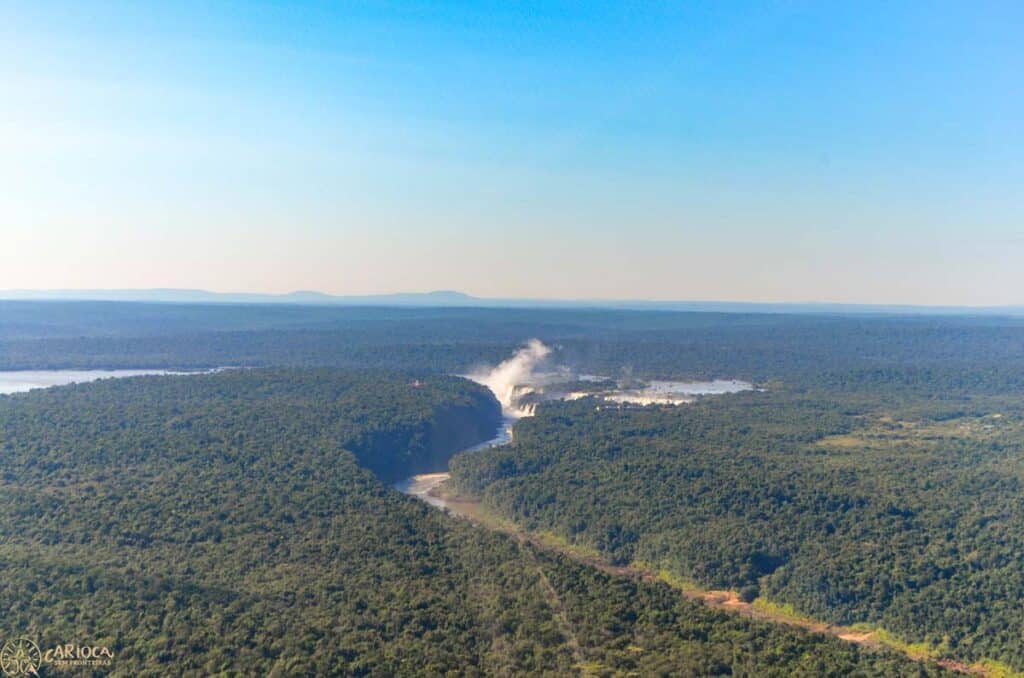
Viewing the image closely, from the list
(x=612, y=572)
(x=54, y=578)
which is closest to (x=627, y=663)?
(x=612, y=572)

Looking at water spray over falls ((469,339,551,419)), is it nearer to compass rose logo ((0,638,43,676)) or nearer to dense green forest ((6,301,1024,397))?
dense green forest ((6,301,1024,397))

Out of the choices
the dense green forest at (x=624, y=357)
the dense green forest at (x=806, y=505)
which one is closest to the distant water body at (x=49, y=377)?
the dense green forest at (x=624, y=357)

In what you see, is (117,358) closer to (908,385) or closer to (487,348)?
(487,348)

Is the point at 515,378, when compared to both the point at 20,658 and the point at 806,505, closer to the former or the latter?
the point at 806,505

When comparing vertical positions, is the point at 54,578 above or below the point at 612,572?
above

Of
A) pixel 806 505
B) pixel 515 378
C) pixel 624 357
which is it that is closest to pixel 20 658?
pixel 806 505

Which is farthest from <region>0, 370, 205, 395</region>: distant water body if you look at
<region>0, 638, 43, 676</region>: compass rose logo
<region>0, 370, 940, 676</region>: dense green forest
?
<region>0, 638, 43, 676</region>: compass rose logo

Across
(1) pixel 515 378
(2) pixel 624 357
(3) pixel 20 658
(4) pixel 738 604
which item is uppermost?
(2) pixel 624 357

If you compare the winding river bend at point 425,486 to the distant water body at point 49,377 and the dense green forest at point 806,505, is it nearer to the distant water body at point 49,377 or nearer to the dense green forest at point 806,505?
the dense green forest at point 806,505
